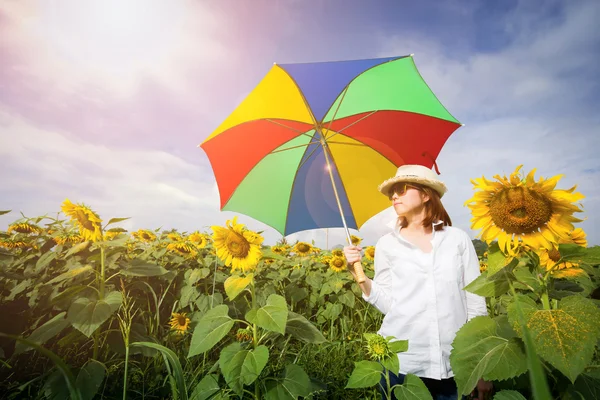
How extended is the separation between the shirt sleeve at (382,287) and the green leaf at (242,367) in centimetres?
104

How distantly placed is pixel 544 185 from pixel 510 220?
18 cm

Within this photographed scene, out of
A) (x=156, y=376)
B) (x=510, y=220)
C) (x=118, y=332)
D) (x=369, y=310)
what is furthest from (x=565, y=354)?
(x=369, y=310)

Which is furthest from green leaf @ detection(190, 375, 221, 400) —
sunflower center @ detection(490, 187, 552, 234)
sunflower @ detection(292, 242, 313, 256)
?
sunflower @ detection(292, 242, 313, 256)

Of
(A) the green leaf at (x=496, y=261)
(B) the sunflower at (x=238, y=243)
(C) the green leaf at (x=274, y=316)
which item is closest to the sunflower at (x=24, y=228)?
(B) the sunflower at (x=238, y=243)

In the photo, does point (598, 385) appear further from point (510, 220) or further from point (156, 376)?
point (156, 376)

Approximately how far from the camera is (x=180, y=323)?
10.5ft

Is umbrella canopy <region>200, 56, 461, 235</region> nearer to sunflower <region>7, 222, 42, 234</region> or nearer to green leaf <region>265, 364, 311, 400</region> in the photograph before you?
green leaf <region>265, 364, 311, 400</region>

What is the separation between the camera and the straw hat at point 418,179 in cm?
261

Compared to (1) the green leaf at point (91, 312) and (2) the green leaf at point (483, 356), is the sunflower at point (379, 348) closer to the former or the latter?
(2) the green leaf at point (483, 356)

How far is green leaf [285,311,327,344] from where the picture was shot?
2.08 metres

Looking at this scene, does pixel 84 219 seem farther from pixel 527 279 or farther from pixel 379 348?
pixel 527 279

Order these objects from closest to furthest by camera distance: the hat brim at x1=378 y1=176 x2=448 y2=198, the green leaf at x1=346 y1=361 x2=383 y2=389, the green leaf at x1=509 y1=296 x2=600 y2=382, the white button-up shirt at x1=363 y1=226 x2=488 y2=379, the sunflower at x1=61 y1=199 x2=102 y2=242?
the green leaf at x1=509 y1=296 x2=600 y2=382
the green leaf at x1=346 y1=361 x2=383 y2=389
the white button-up shirt at x1=363 y1=226 x2=488 y2=379
the sunflower at x1=61 y1=199 x2=102 y2=242
the hat brim at x1=378 y1=176 x2=448 y2=198

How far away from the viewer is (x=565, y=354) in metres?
1.14

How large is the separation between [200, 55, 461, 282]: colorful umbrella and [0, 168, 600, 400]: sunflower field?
0.92 metres
